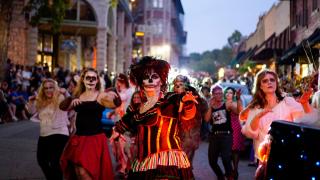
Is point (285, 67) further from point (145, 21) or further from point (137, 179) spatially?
point (145, 21)

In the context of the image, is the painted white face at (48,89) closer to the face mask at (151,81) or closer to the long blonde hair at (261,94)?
the face mask at (151,81)

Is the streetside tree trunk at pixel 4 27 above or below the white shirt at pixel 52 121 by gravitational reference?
above

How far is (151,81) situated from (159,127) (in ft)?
1.66

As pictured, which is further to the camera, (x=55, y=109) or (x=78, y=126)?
(x=55, y=109)

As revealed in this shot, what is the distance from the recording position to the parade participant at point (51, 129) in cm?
744

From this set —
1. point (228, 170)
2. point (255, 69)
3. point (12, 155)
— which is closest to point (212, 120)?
point (228, 170)

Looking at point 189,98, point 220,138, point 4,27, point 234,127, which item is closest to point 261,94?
point 189,98

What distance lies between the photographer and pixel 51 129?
24.9ft

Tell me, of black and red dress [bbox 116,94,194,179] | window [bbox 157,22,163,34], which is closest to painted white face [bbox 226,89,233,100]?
black and red dress [bbox 116,94,194,179]

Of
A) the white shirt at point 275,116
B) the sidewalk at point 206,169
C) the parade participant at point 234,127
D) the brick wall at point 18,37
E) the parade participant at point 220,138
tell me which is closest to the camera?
the white shirt at point 275,116

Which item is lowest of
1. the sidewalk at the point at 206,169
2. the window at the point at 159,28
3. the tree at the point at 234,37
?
the sidewalk at the point at 206,169

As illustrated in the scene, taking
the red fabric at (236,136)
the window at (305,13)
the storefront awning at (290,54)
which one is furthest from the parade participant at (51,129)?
the window at (305,13)

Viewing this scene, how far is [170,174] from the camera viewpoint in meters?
4.98

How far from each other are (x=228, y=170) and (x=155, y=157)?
3.92 m
